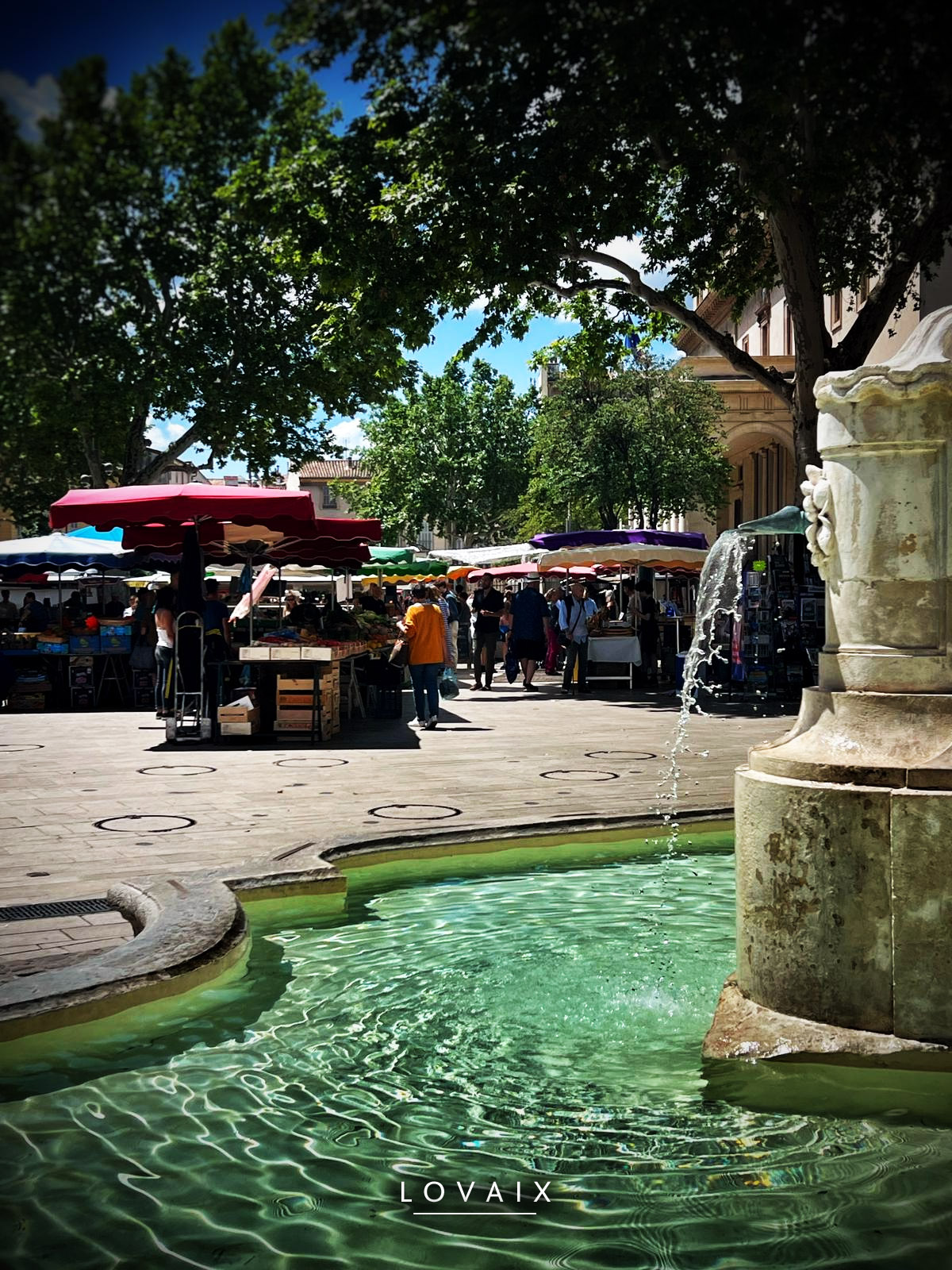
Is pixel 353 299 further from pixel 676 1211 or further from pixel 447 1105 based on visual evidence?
pixel 676 1211

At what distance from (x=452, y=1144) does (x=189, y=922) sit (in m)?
2.19

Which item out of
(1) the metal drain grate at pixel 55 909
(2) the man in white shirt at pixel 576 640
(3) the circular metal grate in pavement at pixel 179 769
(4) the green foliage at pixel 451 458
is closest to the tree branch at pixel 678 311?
(2) the man in white shirt at pixel 576 640

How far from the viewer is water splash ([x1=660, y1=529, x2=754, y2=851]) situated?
931 centimetres

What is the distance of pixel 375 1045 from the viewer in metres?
4.30

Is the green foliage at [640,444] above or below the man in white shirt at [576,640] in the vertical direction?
above

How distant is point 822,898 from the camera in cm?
384

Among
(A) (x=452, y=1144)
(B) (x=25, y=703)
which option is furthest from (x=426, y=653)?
(A) (x=452, y=1144)

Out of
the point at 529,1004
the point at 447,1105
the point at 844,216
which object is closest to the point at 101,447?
the point at 447,1105

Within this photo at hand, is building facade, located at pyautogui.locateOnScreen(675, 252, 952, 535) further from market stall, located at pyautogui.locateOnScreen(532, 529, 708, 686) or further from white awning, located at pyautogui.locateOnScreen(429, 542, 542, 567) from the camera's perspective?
market stall, located at pyautogui.locateOnScreen(532, 529, 708, 686)

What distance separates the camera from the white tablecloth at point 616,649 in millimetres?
23453

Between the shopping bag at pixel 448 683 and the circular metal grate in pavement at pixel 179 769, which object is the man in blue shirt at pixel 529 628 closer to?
the shopping bag at pixel 448 683

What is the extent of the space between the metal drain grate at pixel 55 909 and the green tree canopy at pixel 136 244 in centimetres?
446

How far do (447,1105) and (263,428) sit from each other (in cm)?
239

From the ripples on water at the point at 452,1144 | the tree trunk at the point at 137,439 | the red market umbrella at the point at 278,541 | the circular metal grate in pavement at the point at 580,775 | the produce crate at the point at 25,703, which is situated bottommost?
the ripples on water at the point at 452,1144
